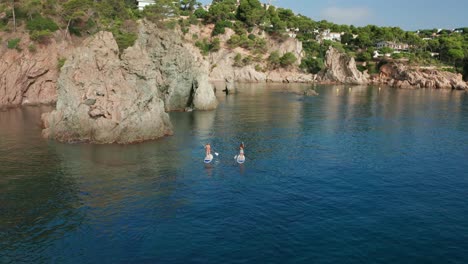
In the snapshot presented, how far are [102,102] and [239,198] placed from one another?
3148 centimetres

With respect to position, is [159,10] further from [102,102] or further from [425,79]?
[102,102]

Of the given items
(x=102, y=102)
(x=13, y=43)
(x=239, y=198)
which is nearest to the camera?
(x=239, y=198)

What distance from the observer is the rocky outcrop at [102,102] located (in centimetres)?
6138

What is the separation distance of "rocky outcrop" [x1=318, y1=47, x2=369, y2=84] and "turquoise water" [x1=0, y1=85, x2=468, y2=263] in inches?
4796

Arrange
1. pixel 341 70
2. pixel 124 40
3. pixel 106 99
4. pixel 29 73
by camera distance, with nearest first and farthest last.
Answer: pixel 106 99, pixel 29 73, pixel 124 40, pixel 341 70

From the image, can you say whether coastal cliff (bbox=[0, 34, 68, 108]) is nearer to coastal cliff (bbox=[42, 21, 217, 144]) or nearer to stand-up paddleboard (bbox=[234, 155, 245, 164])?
coastal cliff (bbox=[42, 21, 217, 144])

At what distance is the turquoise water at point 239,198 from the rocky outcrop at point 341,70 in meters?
122

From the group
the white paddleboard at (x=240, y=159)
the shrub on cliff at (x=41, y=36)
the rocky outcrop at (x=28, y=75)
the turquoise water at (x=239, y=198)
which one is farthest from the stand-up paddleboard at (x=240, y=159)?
the shrub on cliff at (x=41, y=36)

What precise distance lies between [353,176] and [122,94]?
35.7 m

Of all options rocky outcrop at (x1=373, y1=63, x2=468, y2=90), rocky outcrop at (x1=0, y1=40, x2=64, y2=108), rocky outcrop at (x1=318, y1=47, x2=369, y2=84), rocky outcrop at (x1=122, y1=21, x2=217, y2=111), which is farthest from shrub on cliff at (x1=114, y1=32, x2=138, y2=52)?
rocky outcrop at (x1=373, y1=63, x2=468, y2=90)

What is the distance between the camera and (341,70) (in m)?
194

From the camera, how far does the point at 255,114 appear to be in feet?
308

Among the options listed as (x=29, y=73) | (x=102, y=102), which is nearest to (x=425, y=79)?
(x=29, y=73)

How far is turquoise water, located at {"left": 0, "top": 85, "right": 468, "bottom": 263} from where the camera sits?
30.5 metres
